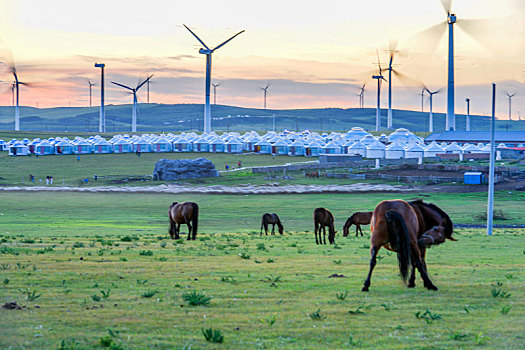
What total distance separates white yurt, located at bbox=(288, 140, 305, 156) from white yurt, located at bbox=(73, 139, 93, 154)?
55.4 m

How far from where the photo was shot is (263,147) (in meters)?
176

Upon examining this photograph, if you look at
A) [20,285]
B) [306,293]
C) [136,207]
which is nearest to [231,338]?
[306,293]

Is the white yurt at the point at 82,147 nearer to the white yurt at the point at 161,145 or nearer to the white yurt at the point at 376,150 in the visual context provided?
the white yurt at the point at 161,145

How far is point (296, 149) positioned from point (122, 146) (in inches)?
1993

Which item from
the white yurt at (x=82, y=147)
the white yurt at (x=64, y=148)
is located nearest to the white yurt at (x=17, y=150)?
the white yurt at (x=64, y=148)

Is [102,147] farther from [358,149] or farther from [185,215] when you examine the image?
[185,215]

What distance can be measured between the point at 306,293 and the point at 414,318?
120 inches

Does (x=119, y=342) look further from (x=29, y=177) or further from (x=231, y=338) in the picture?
(x=29, y=177)

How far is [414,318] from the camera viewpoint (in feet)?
39.4

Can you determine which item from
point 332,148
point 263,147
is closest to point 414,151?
point 332,148

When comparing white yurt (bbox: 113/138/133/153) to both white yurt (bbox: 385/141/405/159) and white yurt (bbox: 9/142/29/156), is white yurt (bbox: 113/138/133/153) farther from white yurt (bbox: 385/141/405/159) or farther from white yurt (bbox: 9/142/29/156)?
white yurt (bbox: 385/141/405/159)

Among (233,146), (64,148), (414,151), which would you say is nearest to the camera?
(414,151)

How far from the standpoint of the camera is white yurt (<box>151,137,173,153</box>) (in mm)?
182250

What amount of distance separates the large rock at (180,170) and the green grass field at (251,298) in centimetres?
7933
